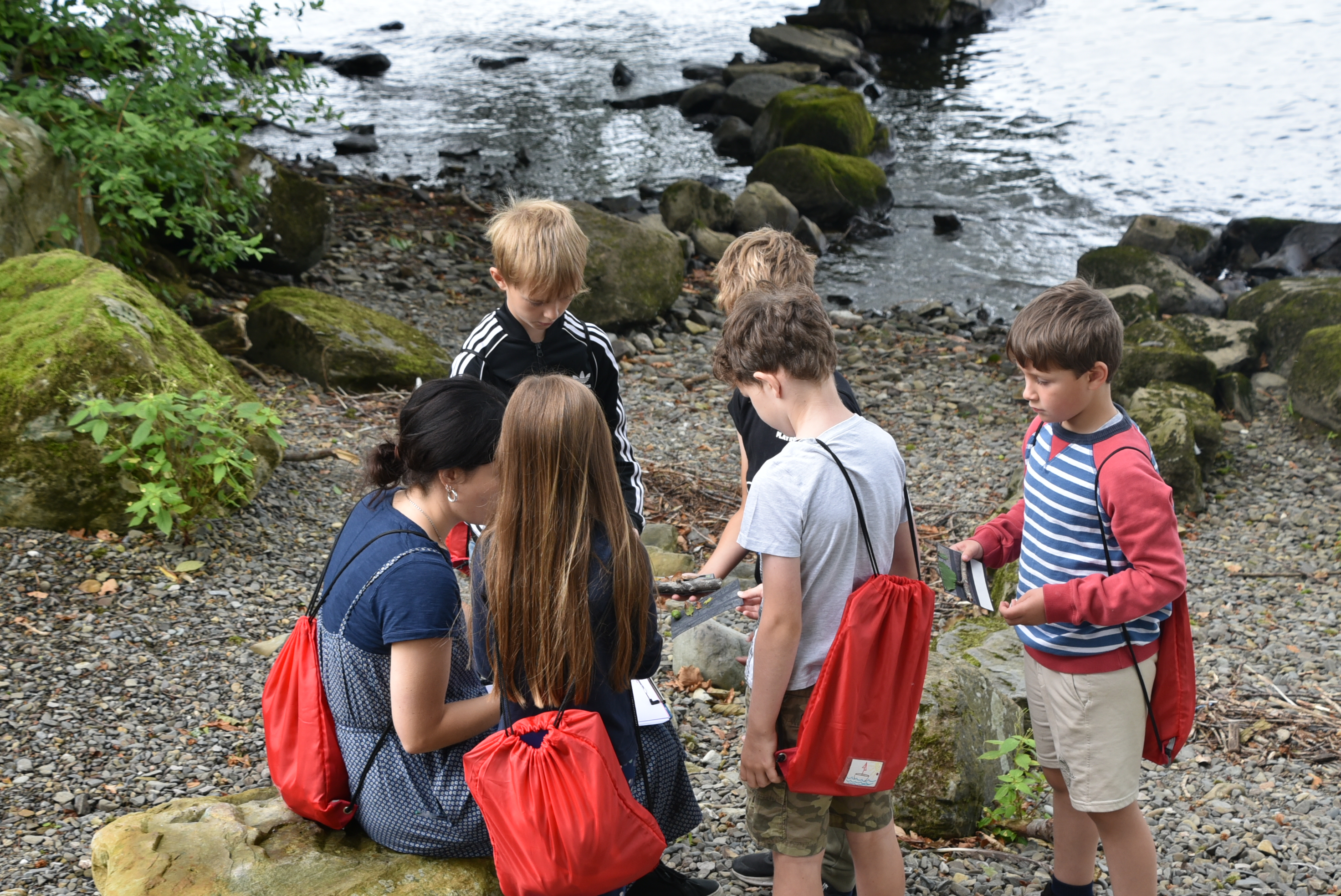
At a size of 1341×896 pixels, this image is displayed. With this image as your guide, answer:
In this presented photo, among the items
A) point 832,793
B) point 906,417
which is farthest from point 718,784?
point 906,417

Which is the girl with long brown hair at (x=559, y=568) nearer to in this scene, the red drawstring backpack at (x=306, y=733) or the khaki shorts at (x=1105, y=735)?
the red drawstring backpack at (x=306, y=733)

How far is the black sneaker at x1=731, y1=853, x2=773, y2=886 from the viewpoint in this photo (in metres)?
2.98

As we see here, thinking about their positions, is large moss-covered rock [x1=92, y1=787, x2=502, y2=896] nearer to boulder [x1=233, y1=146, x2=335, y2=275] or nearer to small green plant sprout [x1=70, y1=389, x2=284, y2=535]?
small green plant sprout [x1=70, y1=389, x2=284, y2=535]

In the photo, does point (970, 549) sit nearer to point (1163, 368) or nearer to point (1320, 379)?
point (1163, 368)

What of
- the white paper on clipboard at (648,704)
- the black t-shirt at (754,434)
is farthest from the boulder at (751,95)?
the white paper on clipboard at (648,704)

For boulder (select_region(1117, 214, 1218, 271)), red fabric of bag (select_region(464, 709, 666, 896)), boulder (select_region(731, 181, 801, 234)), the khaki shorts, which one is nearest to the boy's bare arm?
red fabric of bag (select_region(464, 709, 666, 896))

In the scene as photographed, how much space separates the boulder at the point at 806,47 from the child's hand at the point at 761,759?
71.8 ft

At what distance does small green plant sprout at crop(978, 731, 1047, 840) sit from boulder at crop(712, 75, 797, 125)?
54.0 feet

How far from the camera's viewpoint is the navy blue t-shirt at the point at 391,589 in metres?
2.26

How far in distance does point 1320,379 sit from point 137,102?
8613mm

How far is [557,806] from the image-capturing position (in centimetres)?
212

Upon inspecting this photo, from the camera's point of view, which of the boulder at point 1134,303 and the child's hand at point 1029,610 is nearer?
the child's hand at point 1029,610

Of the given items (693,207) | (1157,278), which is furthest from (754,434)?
(693,207)

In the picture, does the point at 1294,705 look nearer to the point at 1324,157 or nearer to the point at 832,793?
the point at 832,793
